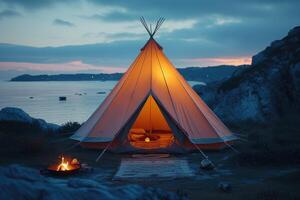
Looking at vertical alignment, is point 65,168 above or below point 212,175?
above

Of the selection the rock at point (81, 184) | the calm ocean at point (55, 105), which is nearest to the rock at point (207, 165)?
the rock at point (81, 184)

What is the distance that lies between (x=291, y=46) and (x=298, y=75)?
2.93 metres

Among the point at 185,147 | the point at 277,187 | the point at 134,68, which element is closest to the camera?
the point at 277,187

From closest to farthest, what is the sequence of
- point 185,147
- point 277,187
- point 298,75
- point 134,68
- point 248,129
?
point 277,187
point 185,147
point 134,68
point 248,129
point 298,75

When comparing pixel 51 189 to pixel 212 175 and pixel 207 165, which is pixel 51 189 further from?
pixel 207 165

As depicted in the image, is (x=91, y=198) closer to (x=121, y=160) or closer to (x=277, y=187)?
(x=277, y=187)

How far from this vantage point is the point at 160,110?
37.3 feet

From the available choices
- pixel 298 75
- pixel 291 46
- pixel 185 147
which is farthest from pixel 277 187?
pixel 291 46

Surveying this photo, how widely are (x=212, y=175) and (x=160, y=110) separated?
121 inches

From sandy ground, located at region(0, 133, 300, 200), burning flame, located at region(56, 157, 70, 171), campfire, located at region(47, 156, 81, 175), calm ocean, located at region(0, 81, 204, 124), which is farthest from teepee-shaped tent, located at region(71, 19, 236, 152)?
calm ocean, located at region(0, 81, 204, 124)

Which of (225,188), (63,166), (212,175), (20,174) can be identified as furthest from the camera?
(212,175)

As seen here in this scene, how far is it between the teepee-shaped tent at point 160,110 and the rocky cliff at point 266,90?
22.8 ft

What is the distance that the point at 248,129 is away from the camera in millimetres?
15094

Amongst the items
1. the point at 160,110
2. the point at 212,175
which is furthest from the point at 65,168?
the point at 160,110
